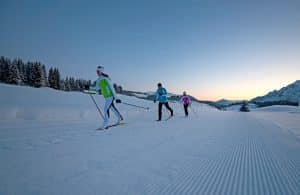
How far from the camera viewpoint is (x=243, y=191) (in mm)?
1881

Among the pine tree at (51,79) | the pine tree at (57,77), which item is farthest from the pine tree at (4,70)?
the pine tree at (57,77)

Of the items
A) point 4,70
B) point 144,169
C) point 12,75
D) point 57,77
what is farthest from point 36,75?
point 144,169

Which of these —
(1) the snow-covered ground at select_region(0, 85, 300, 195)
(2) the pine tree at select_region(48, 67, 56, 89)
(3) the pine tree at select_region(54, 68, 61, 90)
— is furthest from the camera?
(3) the pine tree at select_region(54, 68, 61, 90)

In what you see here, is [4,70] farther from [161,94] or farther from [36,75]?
[161,94]

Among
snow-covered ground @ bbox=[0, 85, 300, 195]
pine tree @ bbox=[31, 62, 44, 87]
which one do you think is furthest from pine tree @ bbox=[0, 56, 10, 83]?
snow-covered ground @ bbox=[0, 85, 300, 195]

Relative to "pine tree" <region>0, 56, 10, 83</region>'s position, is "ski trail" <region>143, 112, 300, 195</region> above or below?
below

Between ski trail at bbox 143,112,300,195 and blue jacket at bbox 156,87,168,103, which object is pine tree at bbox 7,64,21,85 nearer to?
blue jacket at bbox 156,87,168,103

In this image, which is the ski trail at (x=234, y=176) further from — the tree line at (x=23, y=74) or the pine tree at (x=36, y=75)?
the pine tree at (x=36, y=75)

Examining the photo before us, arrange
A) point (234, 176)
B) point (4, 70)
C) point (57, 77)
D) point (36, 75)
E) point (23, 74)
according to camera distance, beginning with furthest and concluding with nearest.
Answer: point (57, 77) < point (23, 74) < point (36, 75) < point (4, 70) < point (234, 176)

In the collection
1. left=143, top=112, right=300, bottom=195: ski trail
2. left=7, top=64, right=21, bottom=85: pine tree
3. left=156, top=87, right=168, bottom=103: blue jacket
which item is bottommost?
left=143, top=112, right=300, bottom=195: ski trail

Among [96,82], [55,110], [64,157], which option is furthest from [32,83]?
[64,157]

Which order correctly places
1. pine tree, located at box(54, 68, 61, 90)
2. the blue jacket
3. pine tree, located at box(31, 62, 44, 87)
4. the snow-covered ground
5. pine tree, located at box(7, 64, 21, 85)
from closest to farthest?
the snow-covered ground → the blue jacket → pine tree, located at box(7, 64, 21, 85) → pine tree, located at box(31, 62, 44, 87) → pine tree, located at box(54, 68, 61, 90)

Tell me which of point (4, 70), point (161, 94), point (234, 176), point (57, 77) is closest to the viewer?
point (234, 176)

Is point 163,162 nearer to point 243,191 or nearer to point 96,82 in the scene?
point 243,191
